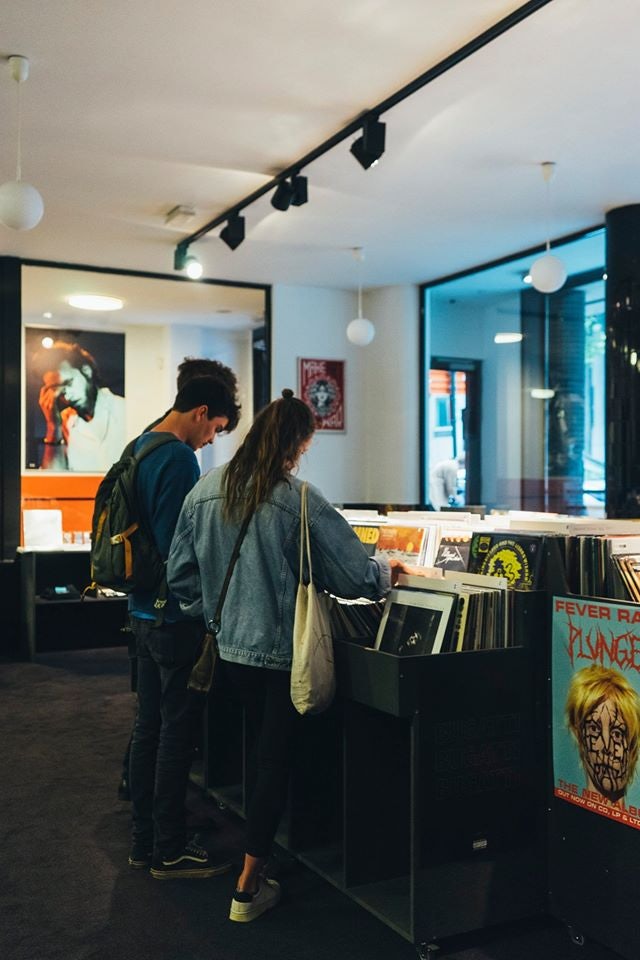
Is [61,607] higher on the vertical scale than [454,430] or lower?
lower

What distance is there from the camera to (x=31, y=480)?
25.3 feet

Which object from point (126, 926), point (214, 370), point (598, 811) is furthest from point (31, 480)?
point (598, 811)

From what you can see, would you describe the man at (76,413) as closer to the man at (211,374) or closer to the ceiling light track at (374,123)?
the ceiling light track at (374,123)

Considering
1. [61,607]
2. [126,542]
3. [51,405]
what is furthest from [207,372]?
[51,405]

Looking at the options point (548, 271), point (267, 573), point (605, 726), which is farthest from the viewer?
point (548, 271)

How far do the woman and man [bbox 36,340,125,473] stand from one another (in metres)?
5.69

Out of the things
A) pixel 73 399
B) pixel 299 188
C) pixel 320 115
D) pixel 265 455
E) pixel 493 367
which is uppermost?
pixel 320 115

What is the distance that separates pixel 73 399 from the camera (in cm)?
807

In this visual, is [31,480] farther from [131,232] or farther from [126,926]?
[126,926]

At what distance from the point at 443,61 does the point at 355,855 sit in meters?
3.06

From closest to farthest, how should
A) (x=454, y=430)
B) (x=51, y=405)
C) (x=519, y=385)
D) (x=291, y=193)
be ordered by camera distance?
1. (x=291, y=193)
2. (x=519, y=385)
3. (x=51, y=405)
4. (x=454, y=430)

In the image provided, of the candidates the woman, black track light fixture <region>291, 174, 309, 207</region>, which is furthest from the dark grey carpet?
black track light fixture <region>291, 174, 309, 207</region>

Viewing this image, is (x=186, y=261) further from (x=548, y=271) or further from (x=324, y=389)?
(x=548, y=271)

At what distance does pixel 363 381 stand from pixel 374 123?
4.35 metres
